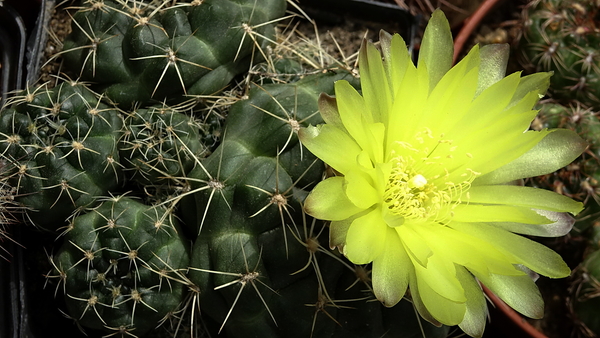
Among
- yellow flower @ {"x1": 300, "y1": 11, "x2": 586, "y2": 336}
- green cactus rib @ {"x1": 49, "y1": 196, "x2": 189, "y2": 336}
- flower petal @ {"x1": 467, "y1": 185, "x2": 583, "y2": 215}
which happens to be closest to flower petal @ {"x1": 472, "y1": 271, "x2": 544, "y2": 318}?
yellow flower @ {"x1": 300, "y1": 11, "x2": 586, "y2": 336}

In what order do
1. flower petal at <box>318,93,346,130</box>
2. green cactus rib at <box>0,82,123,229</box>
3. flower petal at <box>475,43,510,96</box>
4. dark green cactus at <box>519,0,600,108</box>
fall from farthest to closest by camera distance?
dark green cactus at <box>519,0,600,108</box> < green cactus rib at <box>0,82,123,229</box> < flower petal at <box>475,43,510,96</box> < flower petal at <box>318,93,346,130</box>

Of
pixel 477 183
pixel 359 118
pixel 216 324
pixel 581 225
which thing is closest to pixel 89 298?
pixel 216 324

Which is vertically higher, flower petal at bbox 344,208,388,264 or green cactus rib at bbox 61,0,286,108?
green cactus rib at bbox 61,0,286,108

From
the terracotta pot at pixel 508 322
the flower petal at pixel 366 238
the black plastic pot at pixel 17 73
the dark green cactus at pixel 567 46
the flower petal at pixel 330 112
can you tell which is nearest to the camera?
the flower petal at pixel 366 238

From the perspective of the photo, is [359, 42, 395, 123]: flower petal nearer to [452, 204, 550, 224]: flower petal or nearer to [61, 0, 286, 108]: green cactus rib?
[452, 204, 550, 224]: flower petal

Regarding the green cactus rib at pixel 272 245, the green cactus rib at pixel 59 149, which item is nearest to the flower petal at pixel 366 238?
the green cactus rib at pixel 272 245

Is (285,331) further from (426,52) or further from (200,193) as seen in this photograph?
(426,52)

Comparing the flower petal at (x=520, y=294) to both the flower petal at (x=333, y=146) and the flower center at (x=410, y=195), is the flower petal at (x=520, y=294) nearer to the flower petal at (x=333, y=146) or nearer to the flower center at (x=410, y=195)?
the flower center at (x=410, y=195)
